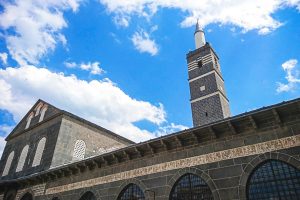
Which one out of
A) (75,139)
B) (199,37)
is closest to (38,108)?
(75,139)

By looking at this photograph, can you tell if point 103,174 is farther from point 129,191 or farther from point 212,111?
point 212,111

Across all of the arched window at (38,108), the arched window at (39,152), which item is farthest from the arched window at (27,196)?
the arched window at (38,108)

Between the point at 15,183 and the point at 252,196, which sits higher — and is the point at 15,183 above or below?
above

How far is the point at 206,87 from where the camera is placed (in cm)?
2202

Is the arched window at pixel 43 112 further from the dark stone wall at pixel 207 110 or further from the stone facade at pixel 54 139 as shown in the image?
the dark stone wall at pixel 207 110

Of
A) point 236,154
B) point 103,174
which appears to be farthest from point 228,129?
point 103,174

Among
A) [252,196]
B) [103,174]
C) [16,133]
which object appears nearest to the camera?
[252,196]

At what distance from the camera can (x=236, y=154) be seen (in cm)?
938

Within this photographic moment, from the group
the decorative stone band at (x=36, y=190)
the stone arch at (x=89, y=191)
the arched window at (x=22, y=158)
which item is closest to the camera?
the stone arch at (x=89, y=191)

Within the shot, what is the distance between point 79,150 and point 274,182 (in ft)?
50.3

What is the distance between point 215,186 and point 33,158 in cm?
1613

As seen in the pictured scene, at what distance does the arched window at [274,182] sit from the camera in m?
8.18

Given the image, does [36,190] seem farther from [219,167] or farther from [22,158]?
[219,167]

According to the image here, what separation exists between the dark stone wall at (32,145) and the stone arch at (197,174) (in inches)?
438
